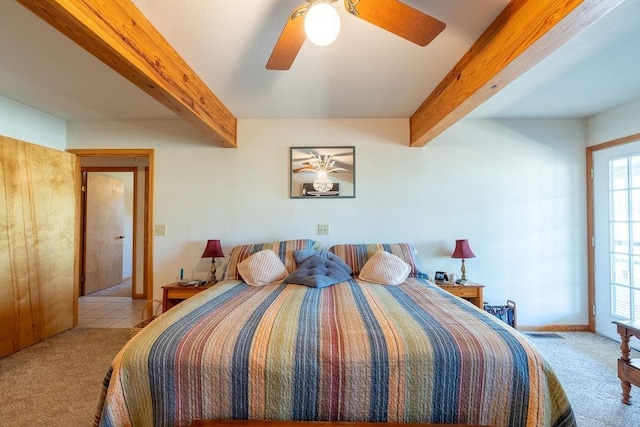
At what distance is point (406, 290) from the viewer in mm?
1972

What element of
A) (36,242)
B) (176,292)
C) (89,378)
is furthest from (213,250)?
(36,242)

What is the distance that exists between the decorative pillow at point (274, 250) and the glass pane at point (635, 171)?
3.06 metres

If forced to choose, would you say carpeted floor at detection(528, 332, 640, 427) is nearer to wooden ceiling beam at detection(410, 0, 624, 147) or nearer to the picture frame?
the picture frame

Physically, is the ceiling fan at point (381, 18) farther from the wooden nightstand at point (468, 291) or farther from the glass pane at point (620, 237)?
the glass pane at point (620, 237)

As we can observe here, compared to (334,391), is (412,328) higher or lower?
higher

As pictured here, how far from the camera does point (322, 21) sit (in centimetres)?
110

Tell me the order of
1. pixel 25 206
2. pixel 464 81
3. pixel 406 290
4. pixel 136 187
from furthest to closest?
pixel 136 187 < pixel 25 206 < pixel 406 290 < pixel 464 81

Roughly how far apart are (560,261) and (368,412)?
3114mm

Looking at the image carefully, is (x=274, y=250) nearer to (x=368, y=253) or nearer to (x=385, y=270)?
(x=368, y=253)

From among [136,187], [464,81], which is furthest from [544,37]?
[136,187]

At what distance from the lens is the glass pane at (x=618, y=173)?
2.60 m

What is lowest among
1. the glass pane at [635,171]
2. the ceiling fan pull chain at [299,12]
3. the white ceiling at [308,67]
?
the glass pane at [635,171]

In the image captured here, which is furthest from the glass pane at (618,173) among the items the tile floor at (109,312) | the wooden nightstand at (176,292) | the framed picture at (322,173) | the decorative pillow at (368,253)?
the tile floor at (109,312)

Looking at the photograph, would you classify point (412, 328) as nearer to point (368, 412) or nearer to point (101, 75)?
point (368, 412)
